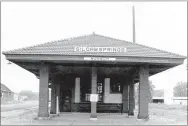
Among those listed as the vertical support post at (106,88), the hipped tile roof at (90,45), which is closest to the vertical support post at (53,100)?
the vertical support post at (106,88)

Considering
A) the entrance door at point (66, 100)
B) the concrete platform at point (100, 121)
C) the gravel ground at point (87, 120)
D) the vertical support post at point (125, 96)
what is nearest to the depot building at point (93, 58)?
the concrete platform at point (100, 121)

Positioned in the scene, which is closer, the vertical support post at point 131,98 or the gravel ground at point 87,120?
the gravel ground at point 87,120

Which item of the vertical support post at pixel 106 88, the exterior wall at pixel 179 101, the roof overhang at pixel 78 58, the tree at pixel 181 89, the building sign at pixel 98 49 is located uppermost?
the building sign at pixel 98 49

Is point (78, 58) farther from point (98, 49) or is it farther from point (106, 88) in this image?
point (106, 88)

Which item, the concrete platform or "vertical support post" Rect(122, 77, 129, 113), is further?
"vertical support post" Rect(122, 77, 129, 113)

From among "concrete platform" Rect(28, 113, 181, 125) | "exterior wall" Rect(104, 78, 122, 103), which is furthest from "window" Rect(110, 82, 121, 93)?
"concrete platform" Rect(28, 113, 181, 125)

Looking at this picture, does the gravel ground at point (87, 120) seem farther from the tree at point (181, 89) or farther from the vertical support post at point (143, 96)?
the tree at point (181, 89)

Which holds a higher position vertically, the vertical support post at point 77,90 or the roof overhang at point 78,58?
the roof overhang at point 78,58

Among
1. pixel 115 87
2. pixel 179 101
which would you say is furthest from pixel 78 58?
pixel 179 101

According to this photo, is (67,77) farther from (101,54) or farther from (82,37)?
(101,54)

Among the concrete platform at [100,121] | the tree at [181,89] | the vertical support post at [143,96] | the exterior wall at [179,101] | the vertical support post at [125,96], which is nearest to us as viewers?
the concrete platform at [100,121]

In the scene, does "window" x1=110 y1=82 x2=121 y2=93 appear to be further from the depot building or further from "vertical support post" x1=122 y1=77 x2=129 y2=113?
the depot building

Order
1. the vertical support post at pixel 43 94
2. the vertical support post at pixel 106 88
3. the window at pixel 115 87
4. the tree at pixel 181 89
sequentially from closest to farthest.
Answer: the vertical support post at pixel 43 94 → the window at pixel 115 87 → the vertical support post at pixel 106 88 → the tree at pixel 181 89

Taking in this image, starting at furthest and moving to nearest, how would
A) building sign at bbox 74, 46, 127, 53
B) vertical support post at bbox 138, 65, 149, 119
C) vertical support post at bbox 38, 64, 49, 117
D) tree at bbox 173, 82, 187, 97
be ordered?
1. tree at bbox 173, 82, 187, 97
2. vertical support post at bbox 138, 65, 149, 119
3. vertical support post at bbox 38, 64, 49, 117
4. building sign at bbox 74, 46, 127, 53
